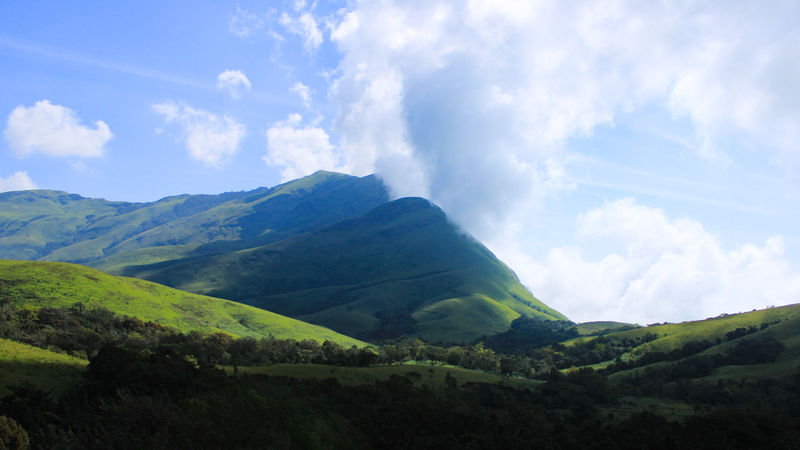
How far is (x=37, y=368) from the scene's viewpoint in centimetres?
5341

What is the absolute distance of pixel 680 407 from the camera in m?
73.3

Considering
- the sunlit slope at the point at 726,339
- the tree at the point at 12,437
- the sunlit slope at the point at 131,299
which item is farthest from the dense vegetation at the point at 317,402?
the sunlit slope at the point at 131,299

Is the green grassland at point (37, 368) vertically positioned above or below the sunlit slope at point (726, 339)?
below

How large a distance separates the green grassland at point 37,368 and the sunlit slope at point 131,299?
40424mm

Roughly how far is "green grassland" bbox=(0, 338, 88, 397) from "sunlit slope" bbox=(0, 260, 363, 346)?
4042 cm

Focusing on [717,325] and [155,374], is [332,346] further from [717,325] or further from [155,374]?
[717,325]

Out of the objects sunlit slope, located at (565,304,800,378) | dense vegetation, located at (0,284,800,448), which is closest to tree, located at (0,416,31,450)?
dense vegetation, located at (0,284,800,448)

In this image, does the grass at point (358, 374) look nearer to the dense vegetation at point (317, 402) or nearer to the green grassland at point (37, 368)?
the dense vegetation at point (317, 402)

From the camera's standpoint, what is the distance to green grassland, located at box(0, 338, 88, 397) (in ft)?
159

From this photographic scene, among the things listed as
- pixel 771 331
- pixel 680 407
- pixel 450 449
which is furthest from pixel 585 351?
pixel 450 449

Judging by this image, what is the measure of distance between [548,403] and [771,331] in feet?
241

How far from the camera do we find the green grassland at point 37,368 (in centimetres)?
4844

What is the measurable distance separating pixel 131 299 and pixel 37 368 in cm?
6942

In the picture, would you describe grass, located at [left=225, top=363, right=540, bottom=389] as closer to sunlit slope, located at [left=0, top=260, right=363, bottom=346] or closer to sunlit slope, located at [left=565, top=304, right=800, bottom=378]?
sunlit slope, located at [left=565, top=304, right=800, bottom=378]
